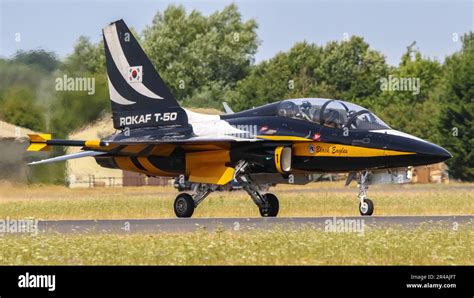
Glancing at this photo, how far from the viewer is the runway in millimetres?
20844

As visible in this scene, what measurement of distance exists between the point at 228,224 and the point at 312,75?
7051 cm

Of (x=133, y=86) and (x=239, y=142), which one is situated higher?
(x=133, y=86)

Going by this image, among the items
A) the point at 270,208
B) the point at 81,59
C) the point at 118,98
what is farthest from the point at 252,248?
the point at 81,59

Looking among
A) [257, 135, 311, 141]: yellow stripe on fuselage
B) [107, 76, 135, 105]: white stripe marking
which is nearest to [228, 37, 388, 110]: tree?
[107, 76, 135, 105]: white stripe marking

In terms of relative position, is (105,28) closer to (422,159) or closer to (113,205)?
(113,205)

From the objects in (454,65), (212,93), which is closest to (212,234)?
(454,65)

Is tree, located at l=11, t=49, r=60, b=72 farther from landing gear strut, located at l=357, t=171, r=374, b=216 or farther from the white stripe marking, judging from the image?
landing gear strut, located at l=357, t=171, r=374, b=216

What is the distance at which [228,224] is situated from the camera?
21906 mm

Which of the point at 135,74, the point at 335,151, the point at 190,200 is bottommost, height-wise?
the point at 190,200

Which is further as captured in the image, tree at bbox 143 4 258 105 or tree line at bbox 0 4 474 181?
tree at bbox 143 4 258 105

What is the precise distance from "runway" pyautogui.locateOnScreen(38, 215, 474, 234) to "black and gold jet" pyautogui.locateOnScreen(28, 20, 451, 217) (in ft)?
4.43

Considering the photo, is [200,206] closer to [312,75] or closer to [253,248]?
[253,248]

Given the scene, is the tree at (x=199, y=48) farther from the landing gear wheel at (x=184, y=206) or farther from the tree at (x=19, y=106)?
the landing gear wheel at (x=184, y=206)
